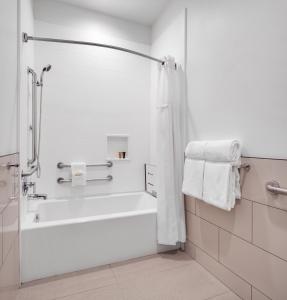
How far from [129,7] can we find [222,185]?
7.73 feet

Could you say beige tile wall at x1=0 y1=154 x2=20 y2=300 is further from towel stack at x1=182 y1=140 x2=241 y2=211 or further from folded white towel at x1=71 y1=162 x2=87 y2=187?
towel stack at x1=182 y1=140 x2=241 y2=211

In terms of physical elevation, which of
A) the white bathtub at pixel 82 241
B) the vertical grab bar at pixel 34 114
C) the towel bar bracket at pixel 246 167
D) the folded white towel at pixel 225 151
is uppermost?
the vertical grab bar at pixel 34 114

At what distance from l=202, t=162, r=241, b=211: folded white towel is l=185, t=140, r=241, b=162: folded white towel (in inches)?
2.0

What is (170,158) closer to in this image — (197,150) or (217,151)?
(197,150)

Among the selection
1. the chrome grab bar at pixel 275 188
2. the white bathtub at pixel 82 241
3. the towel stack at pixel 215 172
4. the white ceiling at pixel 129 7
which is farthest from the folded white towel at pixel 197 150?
the white ceiling at pixel 129 7

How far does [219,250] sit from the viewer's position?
163 centimetres

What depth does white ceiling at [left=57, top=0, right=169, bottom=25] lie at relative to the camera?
7.78 feet

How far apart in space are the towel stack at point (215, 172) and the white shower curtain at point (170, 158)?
263 mm

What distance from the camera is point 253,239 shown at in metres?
1.33

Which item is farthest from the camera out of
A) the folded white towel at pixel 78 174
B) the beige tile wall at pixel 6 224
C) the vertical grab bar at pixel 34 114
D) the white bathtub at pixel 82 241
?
the folded white towel at pixel 78 174

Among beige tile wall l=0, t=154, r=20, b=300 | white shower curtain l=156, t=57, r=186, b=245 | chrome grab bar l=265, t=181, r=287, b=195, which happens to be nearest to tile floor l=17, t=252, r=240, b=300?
white shower curtain l=156, t=57, r=186, b=245

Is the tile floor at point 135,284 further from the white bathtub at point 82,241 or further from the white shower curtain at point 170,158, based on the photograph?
the white shower curtain at point 170,158

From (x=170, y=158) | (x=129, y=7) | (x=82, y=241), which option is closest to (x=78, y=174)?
(x=82, y=241)

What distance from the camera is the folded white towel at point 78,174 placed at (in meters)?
2.37
